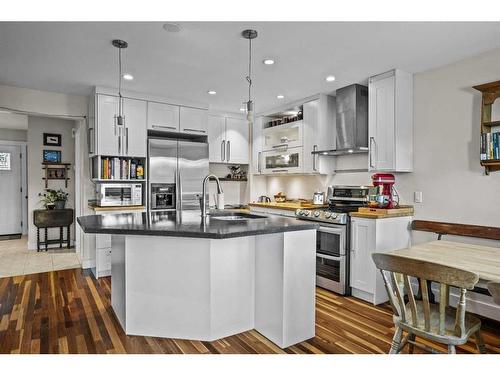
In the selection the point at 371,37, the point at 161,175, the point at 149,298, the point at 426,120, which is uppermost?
the point at 371,37

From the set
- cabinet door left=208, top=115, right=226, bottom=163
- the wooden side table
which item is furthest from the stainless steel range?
the wooden side table

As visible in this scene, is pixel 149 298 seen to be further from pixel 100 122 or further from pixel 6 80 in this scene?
pixel 6 80

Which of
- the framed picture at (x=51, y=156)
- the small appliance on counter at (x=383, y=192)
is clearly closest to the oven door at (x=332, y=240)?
the small appliance on counter at (x=383, y=192)

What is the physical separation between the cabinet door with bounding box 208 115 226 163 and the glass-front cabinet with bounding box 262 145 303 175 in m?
0.73

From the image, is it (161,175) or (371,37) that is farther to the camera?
(161,175)

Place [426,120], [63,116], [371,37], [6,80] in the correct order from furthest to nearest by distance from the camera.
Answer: [63,116] < [6,80] < [426,120] < [371,37]

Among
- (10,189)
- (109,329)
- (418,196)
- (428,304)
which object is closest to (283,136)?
(418,196)

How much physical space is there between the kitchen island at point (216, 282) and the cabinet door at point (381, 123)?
5.59ft

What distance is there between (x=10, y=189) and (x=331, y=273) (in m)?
7.14

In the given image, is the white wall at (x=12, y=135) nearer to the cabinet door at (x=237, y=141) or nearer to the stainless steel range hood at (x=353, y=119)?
the cabinet door at (x=237, y=141)

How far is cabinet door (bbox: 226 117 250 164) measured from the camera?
5.59 metres

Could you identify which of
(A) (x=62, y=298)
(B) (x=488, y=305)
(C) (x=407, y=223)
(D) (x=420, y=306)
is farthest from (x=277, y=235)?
(A) (x=62, y=298)

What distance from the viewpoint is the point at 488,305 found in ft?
9.75

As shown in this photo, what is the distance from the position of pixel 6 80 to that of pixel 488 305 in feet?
18.8
